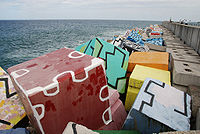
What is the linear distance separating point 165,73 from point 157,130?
53.3 inches

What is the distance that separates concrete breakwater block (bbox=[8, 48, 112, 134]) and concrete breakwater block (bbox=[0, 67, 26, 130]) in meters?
0.39

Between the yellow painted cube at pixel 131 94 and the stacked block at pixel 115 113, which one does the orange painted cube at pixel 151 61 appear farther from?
the stacked block at pixel 115 113

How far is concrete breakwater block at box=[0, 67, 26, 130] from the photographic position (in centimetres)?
151

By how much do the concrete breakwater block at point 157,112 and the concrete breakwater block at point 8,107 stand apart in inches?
50.0

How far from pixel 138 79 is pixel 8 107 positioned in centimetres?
185

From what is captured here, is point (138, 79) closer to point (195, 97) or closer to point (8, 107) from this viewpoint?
point (195, 97)

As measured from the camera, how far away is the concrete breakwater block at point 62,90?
1.05 meters

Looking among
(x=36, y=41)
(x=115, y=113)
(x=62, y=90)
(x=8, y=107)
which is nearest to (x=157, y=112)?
(x=115, y=113)

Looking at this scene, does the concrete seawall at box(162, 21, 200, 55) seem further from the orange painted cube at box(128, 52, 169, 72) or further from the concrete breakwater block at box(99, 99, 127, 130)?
the concrete breakwater block at box(99, 99, 127, 130)

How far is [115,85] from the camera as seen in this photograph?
2555 mm

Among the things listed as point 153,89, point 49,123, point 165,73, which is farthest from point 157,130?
point 165,73

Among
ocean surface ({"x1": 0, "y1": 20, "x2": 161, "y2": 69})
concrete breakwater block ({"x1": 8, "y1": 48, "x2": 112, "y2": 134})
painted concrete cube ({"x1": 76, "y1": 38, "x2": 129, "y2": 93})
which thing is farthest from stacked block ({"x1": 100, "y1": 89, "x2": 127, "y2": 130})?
ocean surface ({"x1": 0, "y1": 20, "x2": 161, "y2": 69})

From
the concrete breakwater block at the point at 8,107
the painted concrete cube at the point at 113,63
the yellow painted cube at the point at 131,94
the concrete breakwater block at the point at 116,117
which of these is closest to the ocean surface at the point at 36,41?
the concrete breakwater block at the point at 8,107

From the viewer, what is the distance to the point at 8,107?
1.63m
